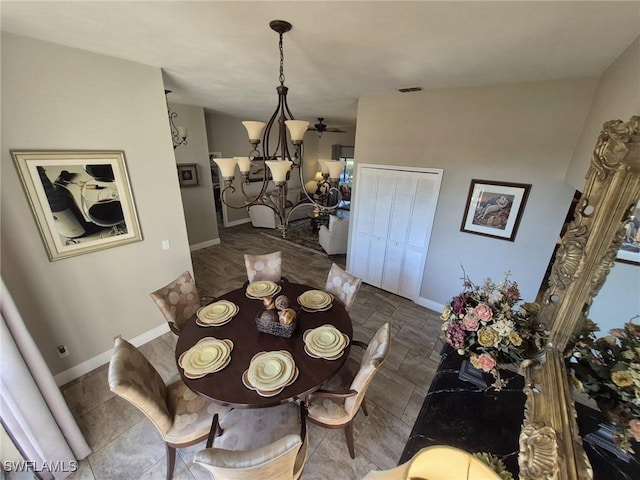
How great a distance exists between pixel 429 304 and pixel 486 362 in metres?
2.56

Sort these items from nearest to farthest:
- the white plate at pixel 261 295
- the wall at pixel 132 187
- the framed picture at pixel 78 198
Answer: the wall at pixel 132 187
the framed picture at pixel 78 198
the white plate at pixel 261 295

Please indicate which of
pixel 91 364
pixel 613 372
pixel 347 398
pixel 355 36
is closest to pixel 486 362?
pixel 613 372

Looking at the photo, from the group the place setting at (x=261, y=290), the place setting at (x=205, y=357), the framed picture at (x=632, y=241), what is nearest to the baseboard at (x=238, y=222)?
the place setting at (x=261, y=290)

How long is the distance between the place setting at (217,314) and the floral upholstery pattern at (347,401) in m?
0.87

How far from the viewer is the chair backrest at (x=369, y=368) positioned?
1.47 metres

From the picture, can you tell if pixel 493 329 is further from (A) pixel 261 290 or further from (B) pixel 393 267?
(B) pixel 393 267

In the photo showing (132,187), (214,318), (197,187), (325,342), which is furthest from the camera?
(197,187)

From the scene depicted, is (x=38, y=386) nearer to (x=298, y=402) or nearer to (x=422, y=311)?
(x=298, y=402)

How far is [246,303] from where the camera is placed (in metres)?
2.16

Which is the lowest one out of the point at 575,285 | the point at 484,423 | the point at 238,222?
the point at 238,222

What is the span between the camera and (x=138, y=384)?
1.35 meters

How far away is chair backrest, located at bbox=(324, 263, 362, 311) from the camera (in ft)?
7.57

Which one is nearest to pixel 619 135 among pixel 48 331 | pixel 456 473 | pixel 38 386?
pixel 456 473

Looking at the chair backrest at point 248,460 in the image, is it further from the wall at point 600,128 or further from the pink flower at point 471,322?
the wall at point 600,128
